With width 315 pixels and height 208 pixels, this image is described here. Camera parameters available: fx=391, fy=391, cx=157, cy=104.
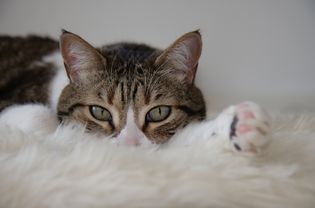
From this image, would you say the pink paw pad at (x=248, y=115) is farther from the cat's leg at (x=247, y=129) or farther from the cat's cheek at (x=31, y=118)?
the cat's cheek at (x=31, y=118)

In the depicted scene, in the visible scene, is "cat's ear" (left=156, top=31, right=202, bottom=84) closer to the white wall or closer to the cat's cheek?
the cat's cheek

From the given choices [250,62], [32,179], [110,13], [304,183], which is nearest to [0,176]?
[32,179]

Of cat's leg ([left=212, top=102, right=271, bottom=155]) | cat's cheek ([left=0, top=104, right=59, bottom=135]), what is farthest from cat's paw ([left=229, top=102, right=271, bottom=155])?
cat's cheek ([left=0, top=104, right=59, bottom=135])

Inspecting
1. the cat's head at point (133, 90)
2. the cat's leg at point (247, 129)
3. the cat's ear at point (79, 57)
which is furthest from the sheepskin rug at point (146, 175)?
the cat's ear at point (79, 57)

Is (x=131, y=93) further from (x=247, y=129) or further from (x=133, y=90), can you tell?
(x=247, y=129)

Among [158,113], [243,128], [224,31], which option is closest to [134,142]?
[158,113]

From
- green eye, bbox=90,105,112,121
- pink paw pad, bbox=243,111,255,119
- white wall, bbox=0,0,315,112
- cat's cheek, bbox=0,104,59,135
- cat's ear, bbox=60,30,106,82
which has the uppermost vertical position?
white wall, bbox=0,0,315,112
